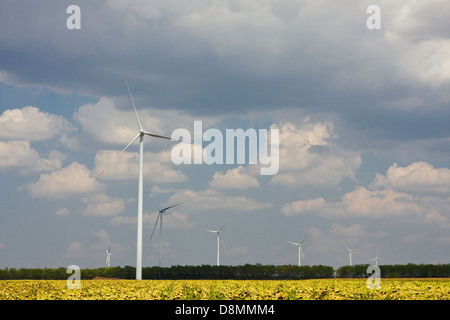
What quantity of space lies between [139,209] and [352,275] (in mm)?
44555

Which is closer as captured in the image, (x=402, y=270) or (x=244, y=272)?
(x=402, y=270)

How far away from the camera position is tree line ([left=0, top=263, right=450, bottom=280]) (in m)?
86.1

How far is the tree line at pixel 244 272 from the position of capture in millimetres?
86062

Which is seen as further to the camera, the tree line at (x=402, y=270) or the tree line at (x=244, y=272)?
the tree line at (x=244, y=272)

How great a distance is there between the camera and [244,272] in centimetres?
8981

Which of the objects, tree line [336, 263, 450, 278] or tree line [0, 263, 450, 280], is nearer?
tree line [336, 263, 450, 278]
